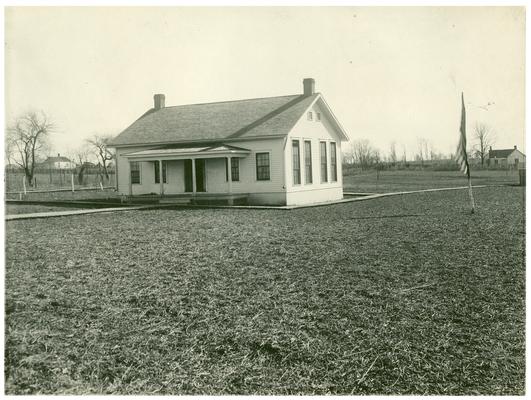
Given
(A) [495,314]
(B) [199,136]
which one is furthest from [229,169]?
(A) [495,314]

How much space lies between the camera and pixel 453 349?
187 inches

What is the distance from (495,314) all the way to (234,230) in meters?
7.67

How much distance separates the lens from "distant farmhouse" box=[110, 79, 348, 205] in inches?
878

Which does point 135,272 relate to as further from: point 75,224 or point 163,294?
point 75,224

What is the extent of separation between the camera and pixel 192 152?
73.5 ft

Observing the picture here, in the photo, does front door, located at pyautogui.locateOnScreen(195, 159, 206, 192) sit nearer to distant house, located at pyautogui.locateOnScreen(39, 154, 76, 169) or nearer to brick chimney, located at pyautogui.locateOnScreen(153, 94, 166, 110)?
brick chimney, located at pyautogui.locateOnScreen(153, 94, 166, 110)

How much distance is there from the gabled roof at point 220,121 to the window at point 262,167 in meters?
0.97

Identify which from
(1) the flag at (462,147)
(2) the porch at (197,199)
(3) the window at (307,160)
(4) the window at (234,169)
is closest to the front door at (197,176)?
(2) the porch at (197,199)

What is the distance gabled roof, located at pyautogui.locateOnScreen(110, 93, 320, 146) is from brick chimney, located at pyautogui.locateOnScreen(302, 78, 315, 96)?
38 centimetres

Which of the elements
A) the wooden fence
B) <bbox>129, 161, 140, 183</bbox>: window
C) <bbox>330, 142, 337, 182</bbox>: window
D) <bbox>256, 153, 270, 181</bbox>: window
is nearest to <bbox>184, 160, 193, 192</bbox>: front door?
<bbox>129, 161, 140, 183</bbox>: window

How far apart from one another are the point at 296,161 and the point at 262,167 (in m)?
1.55

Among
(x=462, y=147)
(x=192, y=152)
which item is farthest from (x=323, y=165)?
(x=462, y=147)

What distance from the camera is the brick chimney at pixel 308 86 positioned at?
24442mm

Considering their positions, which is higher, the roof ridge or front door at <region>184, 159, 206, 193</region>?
the roof ridge
